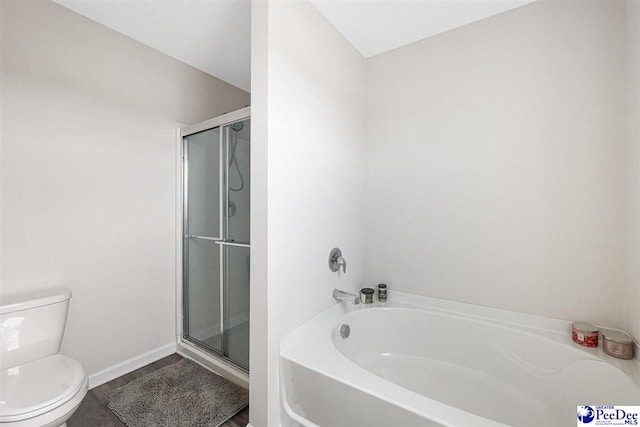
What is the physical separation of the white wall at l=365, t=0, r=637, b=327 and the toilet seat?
1.89 meters

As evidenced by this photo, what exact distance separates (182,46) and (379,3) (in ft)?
4.85

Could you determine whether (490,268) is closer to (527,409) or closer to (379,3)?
(527,409)

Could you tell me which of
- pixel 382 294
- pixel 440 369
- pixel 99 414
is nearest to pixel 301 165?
pixel 382 294

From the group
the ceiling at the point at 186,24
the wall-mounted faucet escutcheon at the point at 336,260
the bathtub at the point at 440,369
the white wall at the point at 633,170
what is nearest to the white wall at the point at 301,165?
the wall-mounted faucet escutcheon at the point at 336,260

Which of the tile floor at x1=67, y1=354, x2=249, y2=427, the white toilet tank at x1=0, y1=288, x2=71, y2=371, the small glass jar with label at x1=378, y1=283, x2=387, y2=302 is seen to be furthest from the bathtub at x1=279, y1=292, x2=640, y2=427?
the white toilet tank at x1=0, y1=288, x2=71, y2=371

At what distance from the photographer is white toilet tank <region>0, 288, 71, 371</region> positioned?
1.34 m

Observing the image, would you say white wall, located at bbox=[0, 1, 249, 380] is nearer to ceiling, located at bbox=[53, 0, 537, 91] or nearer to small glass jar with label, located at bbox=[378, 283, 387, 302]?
ceiling, located at bbox=[53, 0, 537, 91]

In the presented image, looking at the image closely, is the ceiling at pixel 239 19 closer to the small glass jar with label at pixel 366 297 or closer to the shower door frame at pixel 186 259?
the shower door frame at pixel 186 259

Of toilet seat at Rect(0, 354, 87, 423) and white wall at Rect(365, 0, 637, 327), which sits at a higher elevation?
white wall at Rect(365, 0, 637, 327)

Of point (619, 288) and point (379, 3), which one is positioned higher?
point (379, 3)

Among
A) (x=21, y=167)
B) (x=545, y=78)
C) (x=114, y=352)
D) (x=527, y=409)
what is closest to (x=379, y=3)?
(x=545, y=78)

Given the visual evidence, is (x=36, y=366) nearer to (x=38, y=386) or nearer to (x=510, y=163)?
(x=38, y=386)

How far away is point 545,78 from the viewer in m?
1.57

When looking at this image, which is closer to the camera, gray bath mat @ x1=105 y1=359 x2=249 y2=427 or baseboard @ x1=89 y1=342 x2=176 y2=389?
gray bath mat @ x1=105 y1=359 x2=249 y2=427
